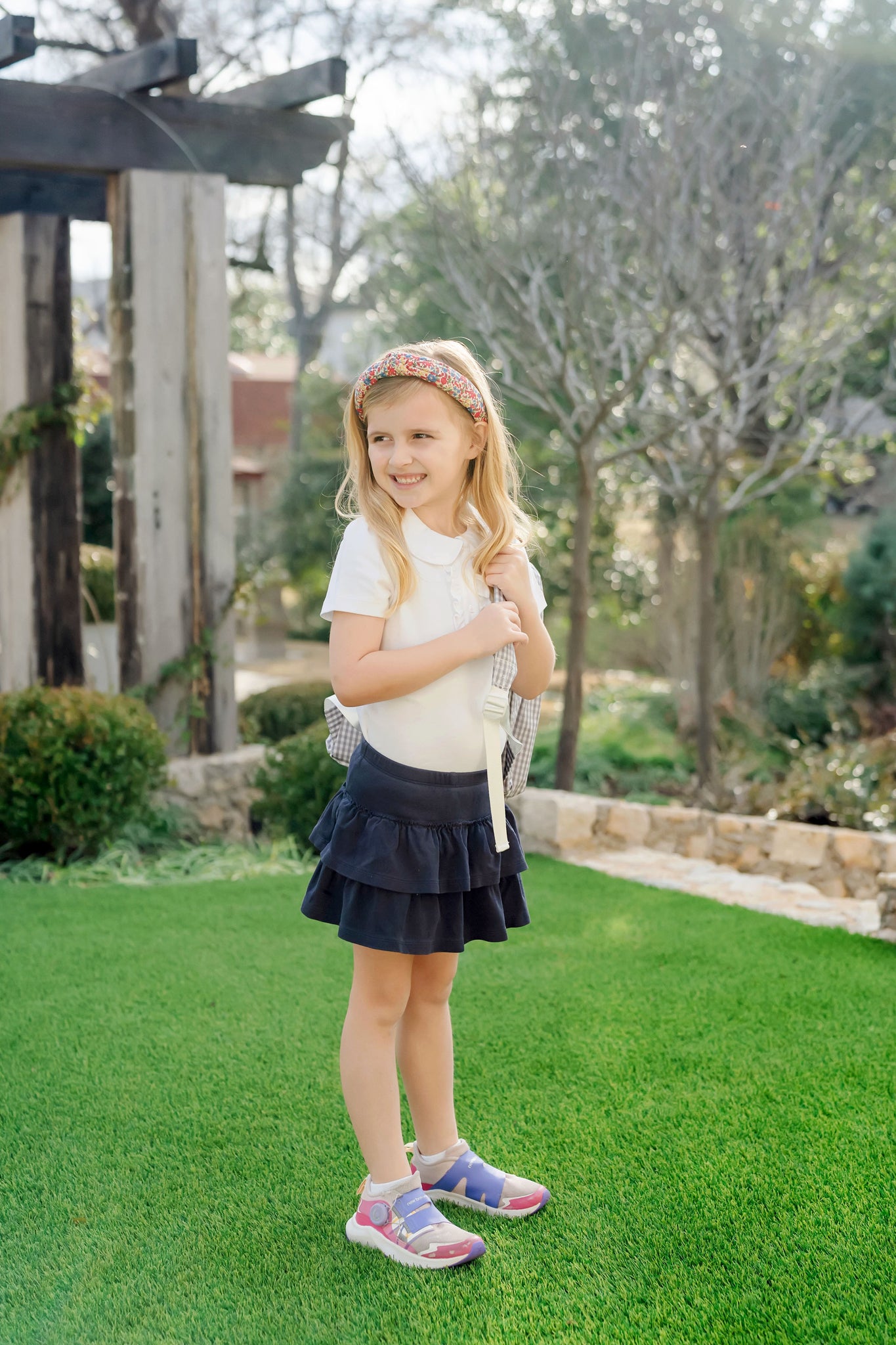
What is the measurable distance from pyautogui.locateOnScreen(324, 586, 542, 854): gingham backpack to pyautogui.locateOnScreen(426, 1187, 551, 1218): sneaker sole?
0.64 m

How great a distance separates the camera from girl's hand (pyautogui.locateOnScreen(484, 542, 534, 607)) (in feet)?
6.19

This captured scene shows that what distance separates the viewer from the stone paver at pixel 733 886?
387 cm

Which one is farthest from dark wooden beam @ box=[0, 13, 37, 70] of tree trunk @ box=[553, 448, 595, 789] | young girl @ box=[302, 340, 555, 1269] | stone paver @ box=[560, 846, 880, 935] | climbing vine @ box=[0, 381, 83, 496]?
Result: stone paver @ box=[560, 846, 880, 935]

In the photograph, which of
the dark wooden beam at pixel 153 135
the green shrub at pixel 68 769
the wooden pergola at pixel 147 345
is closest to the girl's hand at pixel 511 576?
the green shrub at pixel 68 769

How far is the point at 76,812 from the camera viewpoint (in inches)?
169

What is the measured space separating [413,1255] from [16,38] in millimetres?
4207

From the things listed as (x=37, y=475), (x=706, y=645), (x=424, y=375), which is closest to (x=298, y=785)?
(x=37, y=475)

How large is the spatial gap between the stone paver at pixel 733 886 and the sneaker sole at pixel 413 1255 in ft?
7.02

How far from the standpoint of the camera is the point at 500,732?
1.87 metres

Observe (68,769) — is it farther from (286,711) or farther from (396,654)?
(396,654)

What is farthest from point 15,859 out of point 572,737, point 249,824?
point 572,737

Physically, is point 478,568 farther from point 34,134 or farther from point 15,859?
point 34,134

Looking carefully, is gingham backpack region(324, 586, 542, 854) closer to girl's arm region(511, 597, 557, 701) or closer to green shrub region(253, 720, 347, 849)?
girl's arm region(511, 597, 557, 701)

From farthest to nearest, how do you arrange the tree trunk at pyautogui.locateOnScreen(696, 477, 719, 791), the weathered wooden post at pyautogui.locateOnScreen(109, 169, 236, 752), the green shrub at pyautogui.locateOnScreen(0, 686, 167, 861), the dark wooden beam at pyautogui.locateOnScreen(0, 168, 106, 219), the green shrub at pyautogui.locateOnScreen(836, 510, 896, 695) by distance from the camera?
the green shrub at pyautogui.locateOnScreen(836, 510, 896, 695) → the tree trunk at pyautogui.locateOnScreen(696, 477, 719, 791) → the dark wooden beam at pyautogui.locateOnScreen(0, 168, 106, 219) → the weathered wooden post at pyautogui.locateOnScreen(109, 169, 236, 752) → the green shrub at pyautogui.locateOnScreen(0, 686, 167, 861)
